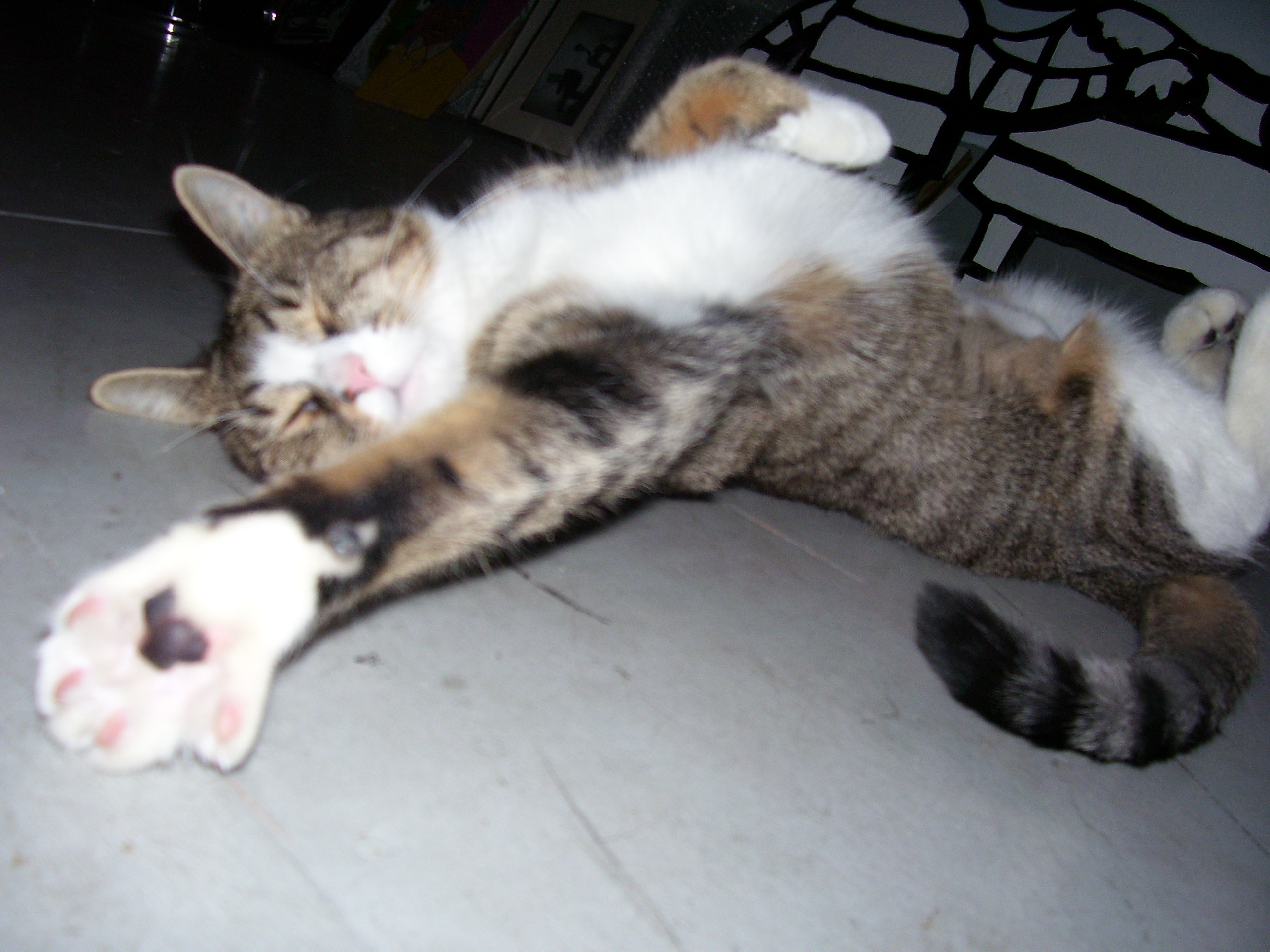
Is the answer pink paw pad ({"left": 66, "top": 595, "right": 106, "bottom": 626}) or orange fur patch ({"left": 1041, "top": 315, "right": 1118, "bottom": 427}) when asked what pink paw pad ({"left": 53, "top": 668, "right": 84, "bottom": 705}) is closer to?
pink paw pad ({"left": 66, "top": 595, "right": 106, "bottom": 626})

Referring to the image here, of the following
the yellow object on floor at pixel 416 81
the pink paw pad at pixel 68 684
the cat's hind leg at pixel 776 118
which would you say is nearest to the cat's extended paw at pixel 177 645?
the pink paw pad at pixel 68 684

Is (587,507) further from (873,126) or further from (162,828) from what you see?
(873,126)

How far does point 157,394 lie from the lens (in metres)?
1.60

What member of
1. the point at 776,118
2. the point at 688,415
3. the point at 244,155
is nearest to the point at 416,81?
the point at 244,155

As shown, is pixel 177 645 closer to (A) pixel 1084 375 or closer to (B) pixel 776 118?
(B) pixel 776 118

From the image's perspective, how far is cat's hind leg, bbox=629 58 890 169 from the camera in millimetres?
1824

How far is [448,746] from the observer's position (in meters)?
1.15

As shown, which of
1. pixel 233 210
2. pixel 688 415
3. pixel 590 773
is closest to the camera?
pixel 590 773

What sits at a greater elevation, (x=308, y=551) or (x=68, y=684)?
(x=308, y=551)

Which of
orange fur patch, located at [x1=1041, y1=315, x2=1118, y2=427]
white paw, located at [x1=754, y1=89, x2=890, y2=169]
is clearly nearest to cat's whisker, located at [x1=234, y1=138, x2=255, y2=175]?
white paw, located at [x1=754, y1=89, x2=890, y2=169]

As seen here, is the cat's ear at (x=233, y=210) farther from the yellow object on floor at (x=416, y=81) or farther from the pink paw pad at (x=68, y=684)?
the yellow object on floor at (x=416, y=81)

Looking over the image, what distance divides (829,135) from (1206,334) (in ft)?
4.08

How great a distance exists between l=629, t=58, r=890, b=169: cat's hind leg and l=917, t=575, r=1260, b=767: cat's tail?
1.03m

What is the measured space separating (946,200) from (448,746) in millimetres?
3697
